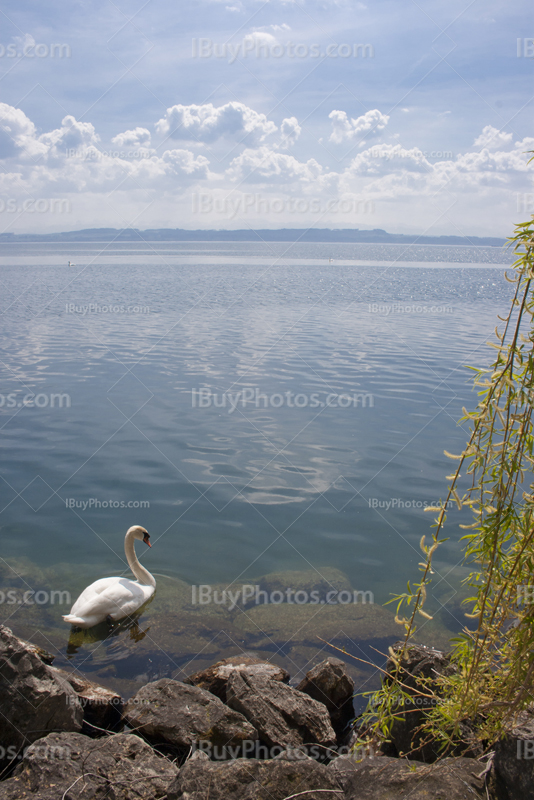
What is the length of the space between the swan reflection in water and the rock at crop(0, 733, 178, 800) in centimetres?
264

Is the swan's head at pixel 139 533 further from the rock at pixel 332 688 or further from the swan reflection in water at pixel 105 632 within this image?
the rock at pixel 332 688

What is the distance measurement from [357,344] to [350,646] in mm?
17615

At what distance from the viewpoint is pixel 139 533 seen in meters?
8.49

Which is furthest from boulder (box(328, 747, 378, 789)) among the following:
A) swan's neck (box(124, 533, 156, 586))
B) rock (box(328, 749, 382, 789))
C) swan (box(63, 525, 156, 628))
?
swan's neck (box(124, 533, 156, 586))

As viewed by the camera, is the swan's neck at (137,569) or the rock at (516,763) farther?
the swan's neck at (137,569)

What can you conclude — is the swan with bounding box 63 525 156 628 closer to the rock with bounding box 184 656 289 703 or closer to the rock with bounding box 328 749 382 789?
the rock with bounding box 184 656 289 703

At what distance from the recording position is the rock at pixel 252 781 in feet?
12.2

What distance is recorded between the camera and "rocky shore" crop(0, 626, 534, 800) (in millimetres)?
3650

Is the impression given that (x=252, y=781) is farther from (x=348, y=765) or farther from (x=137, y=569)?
(x=137, y=569)

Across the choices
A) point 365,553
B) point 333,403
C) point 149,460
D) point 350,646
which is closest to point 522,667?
point 350,646

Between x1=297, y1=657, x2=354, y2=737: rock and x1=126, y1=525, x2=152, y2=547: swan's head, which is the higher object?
x1=126, y1=525, x2=152, y2=547: swan's head

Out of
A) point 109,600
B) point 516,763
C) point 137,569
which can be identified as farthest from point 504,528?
point 137,569

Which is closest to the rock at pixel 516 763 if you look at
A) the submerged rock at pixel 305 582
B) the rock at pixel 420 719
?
the rock at pixel 420 719

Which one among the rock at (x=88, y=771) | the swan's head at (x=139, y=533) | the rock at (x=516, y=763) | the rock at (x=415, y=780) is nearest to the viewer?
the rock at (x=516, y=763)
